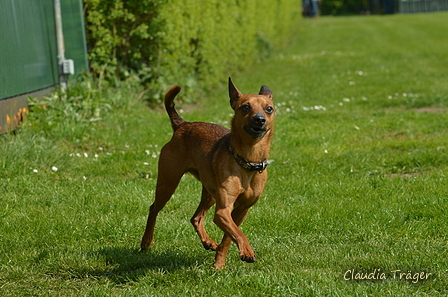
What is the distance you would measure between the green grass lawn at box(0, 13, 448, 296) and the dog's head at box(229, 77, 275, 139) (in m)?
0.96

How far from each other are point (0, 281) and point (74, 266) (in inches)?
20.0

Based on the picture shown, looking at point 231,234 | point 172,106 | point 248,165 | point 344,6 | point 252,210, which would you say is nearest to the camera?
point 231,234

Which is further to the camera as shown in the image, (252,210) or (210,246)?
(252,210)

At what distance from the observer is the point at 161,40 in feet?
36.9

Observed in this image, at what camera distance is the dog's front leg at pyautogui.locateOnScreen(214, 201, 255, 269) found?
394 cm

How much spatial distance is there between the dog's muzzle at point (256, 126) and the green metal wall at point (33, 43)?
178 inches

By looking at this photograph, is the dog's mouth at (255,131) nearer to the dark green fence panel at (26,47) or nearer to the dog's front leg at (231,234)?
the dog's front leg at (231,234)

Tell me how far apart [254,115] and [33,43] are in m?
5.57

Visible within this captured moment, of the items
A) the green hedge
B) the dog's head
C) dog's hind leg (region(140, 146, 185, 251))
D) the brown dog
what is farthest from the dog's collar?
the green hedge

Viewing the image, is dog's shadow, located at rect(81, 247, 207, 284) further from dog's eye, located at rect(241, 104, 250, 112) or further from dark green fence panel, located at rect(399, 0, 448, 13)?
dark green fence panel, located at rect(399, 0, 448, 13)

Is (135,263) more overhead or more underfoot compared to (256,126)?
more underfoot

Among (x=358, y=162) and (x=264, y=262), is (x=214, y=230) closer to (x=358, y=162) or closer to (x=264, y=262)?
(x=264, y=262)

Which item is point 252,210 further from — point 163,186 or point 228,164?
point 228,164

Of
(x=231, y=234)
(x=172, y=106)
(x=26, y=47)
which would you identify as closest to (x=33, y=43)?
(x=26, y=47)
